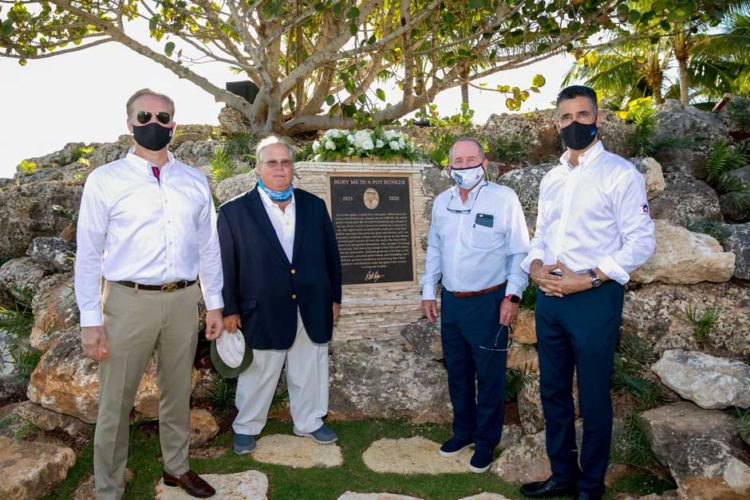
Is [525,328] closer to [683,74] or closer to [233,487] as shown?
[233,487]

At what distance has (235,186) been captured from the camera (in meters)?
5.96

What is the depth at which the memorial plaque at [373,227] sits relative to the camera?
5.45 metres

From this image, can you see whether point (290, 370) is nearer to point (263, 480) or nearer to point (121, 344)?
point (263, 480)

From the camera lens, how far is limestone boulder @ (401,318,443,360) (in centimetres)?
529

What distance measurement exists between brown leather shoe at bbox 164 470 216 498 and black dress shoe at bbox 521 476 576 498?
1.94 meters

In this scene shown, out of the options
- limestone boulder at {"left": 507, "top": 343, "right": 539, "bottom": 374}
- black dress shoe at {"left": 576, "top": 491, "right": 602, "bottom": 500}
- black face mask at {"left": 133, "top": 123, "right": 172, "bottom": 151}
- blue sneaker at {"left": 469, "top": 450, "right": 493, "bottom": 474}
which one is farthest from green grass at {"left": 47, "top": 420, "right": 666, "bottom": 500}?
black face mask at {"left": 133, "top": 123, "right": 172, "bottom": 151}

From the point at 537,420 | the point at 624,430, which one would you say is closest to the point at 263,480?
the point at 537,420

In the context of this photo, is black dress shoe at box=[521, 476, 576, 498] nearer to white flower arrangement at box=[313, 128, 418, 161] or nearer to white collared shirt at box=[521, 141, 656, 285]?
white collared shirt at box=[521, 141, 656, 285]

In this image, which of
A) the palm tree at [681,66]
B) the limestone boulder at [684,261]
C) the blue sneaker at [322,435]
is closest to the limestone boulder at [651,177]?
the limestone boulder at [684,261]

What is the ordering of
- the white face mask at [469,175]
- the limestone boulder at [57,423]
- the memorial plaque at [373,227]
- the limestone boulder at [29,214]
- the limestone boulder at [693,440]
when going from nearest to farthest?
the limestone boulder at [693,440]
the white face mask at [469,175]
the limestone boulder at [57,423]
the memorial plaque at [373,227]
the limestone boulder at [29,214]

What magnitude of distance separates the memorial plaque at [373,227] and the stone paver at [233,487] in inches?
77.2

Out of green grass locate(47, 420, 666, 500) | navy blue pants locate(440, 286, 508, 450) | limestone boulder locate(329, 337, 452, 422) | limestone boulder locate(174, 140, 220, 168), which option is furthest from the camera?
limestone boulder locate(174, 140, 220, 168)

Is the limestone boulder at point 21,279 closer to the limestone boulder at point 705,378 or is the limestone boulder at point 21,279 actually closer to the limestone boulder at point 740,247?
the limestone boulder at point 705,378

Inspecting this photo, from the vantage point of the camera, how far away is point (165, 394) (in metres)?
3.68
